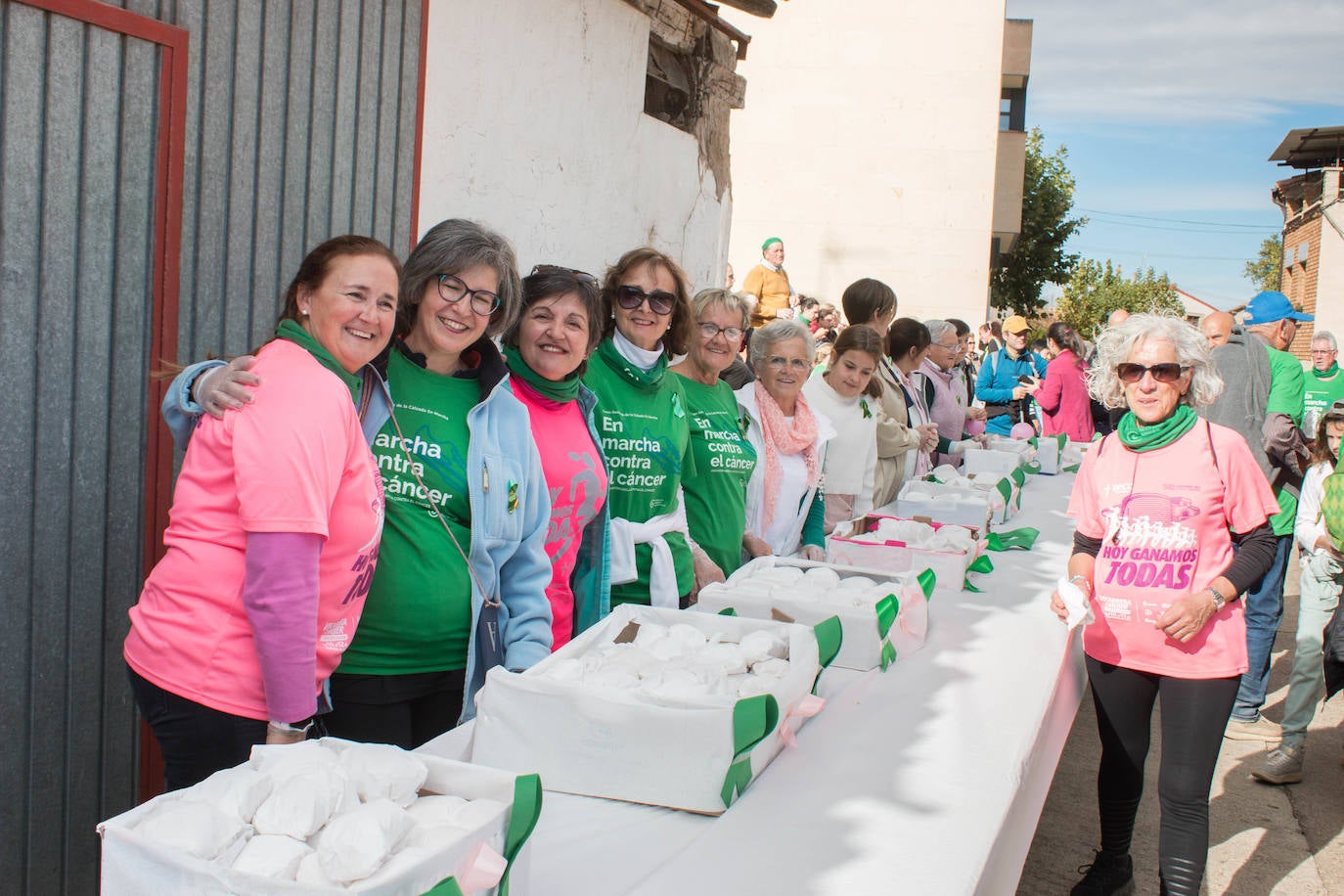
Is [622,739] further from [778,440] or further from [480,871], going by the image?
[778,440]

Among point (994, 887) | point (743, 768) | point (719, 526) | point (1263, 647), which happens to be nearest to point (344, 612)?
point (743, 768)

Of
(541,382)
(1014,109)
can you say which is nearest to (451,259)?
(541,382)

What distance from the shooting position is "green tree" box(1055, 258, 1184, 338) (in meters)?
42.8

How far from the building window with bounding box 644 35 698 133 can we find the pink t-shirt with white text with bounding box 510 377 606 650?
11.7ft

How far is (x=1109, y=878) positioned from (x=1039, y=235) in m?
29.3

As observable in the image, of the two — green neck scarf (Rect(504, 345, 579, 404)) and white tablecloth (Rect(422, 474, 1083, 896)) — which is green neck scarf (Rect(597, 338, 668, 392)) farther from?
white tablecloth (Rect(422, 474, 1083, 896))

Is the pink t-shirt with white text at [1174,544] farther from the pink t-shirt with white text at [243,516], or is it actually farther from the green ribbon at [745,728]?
the pink t-shirt with white text at [243,516]

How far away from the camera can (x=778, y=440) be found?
385 cm

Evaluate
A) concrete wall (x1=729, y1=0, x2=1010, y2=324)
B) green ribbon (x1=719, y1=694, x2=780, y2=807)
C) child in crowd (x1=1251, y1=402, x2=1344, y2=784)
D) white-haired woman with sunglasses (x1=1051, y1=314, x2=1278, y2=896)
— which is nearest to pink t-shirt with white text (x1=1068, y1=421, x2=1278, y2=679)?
white-haired woman with sunglasses (x1=1051, y1=314, x2=1278, y2=896)


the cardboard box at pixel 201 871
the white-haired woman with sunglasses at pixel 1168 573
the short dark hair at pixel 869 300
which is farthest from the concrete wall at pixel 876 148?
the cardboard box at pixel 201 871

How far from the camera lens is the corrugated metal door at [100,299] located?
242cm

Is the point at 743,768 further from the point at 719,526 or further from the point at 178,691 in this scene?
the point at 719,526

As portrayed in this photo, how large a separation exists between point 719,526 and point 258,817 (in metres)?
2.16

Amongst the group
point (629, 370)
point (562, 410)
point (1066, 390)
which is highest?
point (1066, 390)
